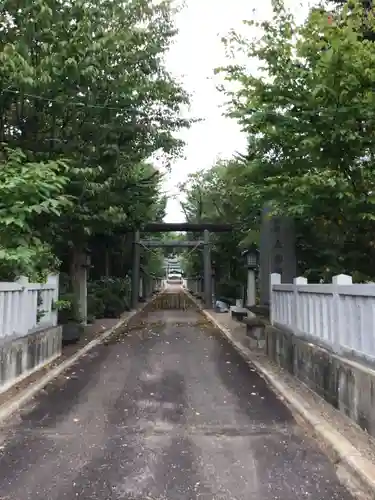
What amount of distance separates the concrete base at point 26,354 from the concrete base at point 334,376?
15.3ft

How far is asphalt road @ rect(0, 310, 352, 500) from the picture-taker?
167 inches

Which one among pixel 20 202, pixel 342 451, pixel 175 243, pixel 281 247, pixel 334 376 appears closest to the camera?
pixel 342 451

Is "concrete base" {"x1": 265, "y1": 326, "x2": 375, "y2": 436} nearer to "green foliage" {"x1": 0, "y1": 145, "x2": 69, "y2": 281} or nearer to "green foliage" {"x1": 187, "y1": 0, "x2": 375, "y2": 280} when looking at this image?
"green foliage" {"x1": 187, "y1": 0, "x2": 375, "y2": 280}

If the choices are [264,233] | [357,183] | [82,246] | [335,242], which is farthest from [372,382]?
[82,246]

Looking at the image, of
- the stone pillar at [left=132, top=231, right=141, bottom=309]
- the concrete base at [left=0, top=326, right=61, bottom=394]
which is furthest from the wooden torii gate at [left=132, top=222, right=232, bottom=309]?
the concrete base at [left=0, top=326, right=61, bottom=394]

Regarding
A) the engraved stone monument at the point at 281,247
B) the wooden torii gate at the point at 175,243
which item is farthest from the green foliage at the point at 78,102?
the wooden torii gate at the point at 175,243

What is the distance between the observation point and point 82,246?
59.0 feet

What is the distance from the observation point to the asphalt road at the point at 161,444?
13.9 ft

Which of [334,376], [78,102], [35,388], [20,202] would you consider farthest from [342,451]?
[78,102]

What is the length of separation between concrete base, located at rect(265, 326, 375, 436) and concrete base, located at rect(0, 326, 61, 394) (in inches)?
184

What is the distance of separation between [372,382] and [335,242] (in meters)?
6.14

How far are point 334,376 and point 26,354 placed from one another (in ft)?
17.6

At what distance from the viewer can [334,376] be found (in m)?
6.64

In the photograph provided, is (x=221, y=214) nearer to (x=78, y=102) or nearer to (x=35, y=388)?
(x=78, y=102)
